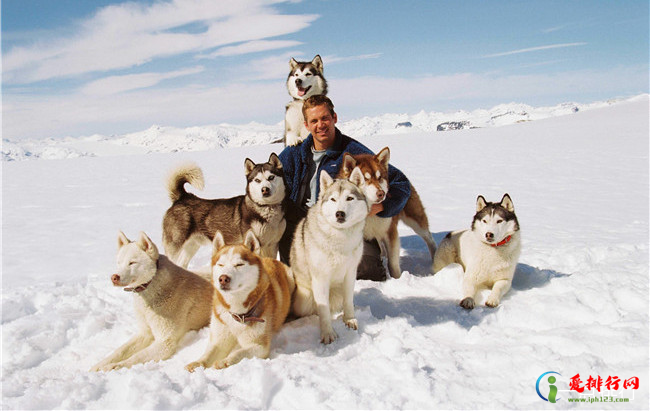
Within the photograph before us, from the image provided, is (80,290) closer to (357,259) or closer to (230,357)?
(230,357)

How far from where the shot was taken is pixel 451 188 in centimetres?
925

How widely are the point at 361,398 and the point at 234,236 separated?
2.23 meters

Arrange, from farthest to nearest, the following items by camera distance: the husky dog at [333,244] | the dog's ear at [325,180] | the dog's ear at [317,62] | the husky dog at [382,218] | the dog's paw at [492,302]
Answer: the dog's ear at [317,62] → the dog's paw at [492,302] → the husky dog at [382,218] → the dog's ear at [325,180] → the husky dog at [333,244]

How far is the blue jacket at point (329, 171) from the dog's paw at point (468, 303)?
992 mm

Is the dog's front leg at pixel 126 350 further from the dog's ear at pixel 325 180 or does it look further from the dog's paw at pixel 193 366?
the dog's ear at pixel 325 180

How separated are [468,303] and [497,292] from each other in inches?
10.5

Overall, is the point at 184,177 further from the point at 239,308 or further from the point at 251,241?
the point at 239,308

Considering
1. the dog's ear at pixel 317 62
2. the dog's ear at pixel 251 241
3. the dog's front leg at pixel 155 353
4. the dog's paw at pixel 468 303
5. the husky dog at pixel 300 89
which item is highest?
the dog's ear at pixel 317 62

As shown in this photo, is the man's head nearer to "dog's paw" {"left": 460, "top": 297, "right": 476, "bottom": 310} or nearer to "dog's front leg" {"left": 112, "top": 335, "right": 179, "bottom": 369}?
"dog's paw" {"left": 460, "top": 297, "right": 476, "bottom": 310}

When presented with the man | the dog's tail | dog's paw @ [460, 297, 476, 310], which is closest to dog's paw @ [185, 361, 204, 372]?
the man

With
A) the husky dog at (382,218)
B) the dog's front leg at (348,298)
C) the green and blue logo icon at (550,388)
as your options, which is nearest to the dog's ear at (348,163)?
the husky dog at (382,218)

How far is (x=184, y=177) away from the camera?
4035 mm

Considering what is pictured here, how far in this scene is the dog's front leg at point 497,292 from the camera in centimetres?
337

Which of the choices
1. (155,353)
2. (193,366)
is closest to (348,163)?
(193,366)
